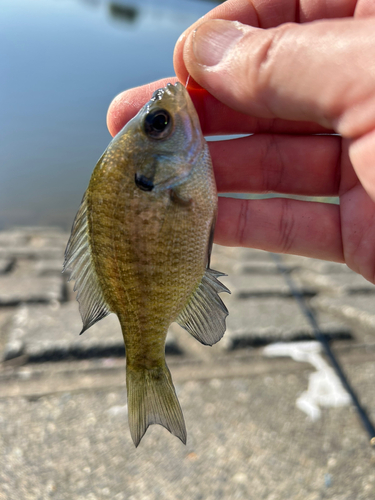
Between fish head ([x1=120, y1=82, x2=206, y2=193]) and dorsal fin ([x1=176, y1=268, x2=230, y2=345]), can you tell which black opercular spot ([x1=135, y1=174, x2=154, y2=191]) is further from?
dorsal fin ([x1=176, y1=268, x2=230, y2=345])

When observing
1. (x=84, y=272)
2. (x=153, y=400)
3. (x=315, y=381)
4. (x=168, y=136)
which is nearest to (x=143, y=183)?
(x=168, y=136)

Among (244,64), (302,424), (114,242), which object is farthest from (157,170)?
(302,424)

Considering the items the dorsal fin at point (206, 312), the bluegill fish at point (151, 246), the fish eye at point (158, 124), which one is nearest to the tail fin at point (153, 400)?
the bluegill fish at point (151, 246)

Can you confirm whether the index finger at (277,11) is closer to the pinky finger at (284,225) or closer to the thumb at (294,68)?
the thumb at (294,68)

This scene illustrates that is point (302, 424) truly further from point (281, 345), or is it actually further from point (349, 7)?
point (349, 7)

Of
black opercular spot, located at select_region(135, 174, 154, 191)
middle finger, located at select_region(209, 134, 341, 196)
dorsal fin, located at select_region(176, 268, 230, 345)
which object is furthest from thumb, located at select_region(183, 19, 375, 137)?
dorsal fin, located at select_region(176, 268, 230, 345)

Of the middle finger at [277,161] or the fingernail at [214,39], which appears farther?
the middle finger at [277,161]

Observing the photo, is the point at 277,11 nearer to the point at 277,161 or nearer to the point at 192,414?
the point at 277,161
